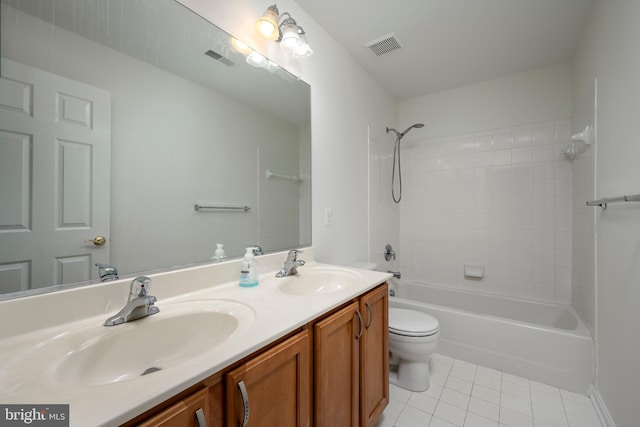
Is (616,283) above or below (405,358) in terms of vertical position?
above

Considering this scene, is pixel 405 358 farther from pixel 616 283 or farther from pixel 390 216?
pixel 390 216

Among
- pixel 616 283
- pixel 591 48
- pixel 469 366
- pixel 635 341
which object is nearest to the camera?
pixel 635 341

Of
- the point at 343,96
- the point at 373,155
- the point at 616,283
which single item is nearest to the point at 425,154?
the point at 373,155

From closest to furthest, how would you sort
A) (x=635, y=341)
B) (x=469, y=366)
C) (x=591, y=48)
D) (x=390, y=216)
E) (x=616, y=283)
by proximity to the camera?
(x=635, y=341) < (x=616, y=283) < (x=591, y=48) < (x=469, y=366) < (x=390, y=216)

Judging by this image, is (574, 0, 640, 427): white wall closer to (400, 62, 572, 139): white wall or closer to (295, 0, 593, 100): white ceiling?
(295, 0, 593, 100): white ceiling

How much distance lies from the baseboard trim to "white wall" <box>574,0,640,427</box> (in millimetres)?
35

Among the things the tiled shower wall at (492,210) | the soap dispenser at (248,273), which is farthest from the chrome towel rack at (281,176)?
the tiled shower wall at (492,210)

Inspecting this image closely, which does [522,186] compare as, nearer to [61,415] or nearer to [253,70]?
[253,70]

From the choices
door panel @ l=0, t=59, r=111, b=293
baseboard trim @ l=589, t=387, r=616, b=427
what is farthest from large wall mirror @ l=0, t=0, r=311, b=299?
baseboard trim @ l=589, t=387, r=616, b=427

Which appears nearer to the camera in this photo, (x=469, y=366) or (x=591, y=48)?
(x=591, y=48)

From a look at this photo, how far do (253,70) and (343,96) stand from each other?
838 mm

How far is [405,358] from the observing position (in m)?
1.63

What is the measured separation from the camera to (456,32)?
1796 millimetres

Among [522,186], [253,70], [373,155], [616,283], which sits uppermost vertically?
[253,70]
